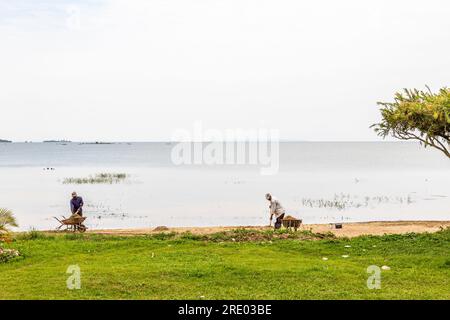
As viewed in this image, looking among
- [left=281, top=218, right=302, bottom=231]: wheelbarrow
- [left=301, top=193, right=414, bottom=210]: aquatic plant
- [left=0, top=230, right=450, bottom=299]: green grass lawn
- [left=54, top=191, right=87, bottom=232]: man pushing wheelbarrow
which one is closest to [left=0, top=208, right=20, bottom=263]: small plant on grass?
[left=0, top=230, right=450, bottom=299]: green grass lawn

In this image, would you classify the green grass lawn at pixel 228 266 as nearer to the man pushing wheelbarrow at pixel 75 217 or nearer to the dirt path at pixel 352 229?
the man pushing wheelbarrow at pixel 75 217

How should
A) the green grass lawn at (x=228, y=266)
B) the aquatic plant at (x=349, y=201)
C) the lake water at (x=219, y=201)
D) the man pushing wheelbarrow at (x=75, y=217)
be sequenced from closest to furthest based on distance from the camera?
the green grass lawn at (x=228, y=266), the man pushing wheelbarrow at (x=75, y=217), the lake water at (x=219, y=201), the aquatic plant at (x=349, y=201)

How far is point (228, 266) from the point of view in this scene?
49.0 ft

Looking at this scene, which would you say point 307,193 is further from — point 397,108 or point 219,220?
point 397,108

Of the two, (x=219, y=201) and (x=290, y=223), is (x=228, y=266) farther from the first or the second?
(x=219, y=201)

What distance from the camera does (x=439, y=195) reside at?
2314 inches

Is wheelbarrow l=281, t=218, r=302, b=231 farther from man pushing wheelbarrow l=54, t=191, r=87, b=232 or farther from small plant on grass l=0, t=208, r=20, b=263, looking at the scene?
small plant on grass l=0, t=208, r=20, b=263

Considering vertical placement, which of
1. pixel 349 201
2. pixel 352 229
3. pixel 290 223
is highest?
pixel 349 201

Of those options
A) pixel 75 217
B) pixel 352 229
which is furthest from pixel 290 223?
pixel 75 217

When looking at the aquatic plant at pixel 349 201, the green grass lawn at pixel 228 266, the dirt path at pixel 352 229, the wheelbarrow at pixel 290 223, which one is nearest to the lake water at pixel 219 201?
the aquatic plant at pixel 349 201

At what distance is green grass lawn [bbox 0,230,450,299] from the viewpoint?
12.4 metres

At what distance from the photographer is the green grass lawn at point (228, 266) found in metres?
12.4

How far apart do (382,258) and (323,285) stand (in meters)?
4.43

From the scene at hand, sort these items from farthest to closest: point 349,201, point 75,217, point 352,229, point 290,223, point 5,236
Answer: point 349,201
point 352,229
point 75,217
point 290,223
point 5,236
